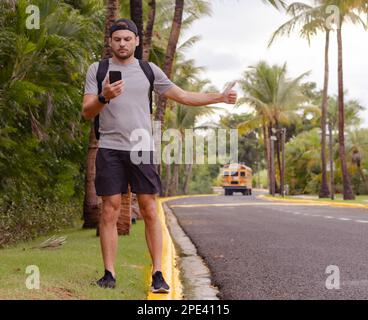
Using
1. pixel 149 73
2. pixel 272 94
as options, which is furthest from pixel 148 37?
pixel 272 94

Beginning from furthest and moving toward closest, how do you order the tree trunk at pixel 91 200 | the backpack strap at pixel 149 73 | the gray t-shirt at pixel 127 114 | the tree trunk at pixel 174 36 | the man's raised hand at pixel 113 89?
the tree trunk at pixel 174 36
the tree trunk at pixel 91 200
the backpack strap at pixel 149 73
the gray t-shirt at pixel 127 114
the man's raised hand at pixel 113 89

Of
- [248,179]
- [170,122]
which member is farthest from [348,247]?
[248,179]

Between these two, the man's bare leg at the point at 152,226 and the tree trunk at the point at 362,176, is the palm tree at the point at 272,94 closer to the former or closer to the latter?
the tree trunk at the point at 362,176

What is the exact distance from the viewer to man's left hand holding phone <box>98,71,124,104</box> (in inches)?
173

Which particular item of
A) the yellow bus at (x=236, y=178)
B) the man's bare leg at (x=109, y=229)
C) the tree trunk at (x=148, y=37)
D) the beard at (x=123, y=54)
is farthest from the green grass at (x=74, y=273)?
the yellow bus at (x=236, y=178)

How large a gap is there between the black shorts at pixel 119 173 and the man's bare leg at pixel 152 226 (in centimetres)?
7

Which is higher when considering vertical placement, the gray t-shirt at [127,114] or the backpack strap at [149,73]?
the backpack strap at [149,73]

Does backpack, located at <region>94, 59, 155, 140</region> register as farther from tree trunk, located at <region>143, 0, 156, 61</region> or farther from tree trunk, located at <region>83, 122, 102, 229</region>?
tree trunk, located at <region>143, 0, 156, 61</region>

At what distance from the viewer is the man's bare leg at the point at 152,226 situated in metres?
4.93

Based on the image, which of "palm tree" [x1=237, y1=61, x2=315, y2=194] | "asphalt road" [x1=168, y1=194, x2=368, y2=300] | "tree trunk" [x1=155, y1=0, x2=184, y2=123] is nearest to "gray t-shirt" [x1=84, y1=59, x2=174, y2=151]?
"asphalt road" [x1=168, y1=194, x2=368, y2=300]

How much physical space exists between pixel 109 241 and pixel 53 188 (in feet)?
28.5

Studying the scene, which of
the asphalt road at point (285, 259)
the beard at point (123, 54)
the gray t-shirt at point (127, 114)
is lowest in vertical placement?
the asphalt road at point (285, 259)

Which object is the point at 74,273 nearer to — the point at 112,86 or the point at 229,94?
the point at 112,86
